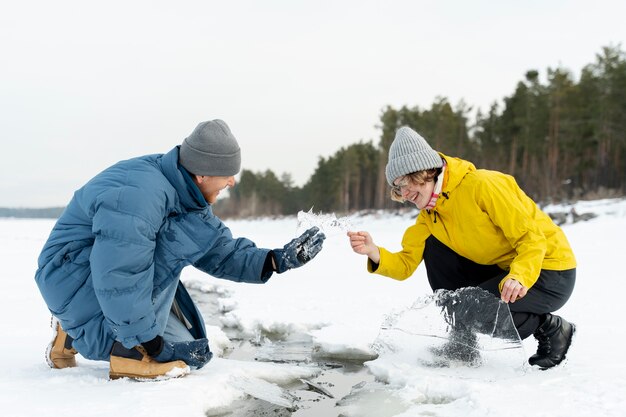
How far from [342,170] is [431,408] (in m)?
40.5

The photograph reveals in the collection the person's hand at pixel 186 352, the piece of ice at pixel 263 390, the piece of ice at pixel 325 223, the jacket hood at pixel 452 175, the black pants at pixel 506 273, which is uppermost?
the jacket hood at pixel 452 175

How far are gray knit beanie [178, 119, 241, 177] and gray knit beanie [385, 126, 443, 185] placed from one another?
0.80 m

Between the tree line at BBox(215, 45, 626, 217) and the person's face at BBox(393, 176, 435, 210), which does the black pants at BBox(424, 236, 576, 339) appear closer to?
the person's face at BBox(393, 176, 435, 210)

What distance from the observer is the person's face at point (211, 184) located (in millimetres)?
2293

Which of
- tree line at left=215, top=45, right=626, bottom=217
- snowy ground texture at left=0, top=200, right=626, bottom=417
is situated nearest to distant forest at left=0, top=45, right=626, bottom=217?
tree line at left=215, top=45, right=626, bottom=217

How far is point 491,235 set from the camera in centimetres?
254

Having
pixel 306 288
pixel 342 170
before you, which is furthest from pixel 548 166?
pixel 306 288

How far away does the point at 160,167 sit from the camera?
2260 mm

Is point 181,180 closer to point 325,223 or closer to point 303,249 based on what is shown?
point 303,249

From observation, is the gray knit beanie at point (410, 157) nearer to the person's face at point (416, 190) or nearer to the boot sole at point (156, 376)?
the person's face at point (416, 190)

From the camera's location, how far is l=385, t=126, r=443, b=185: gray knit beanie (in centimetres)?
249

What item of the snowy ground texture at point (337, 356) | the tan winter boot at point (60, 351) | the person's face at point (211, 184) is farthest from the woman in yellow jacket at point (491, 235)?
the tan winter boot at point (60, 351)

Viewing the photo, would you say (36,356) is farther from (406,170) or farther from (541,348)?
(541,348)

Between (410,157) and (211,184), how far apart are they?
0.94 metres
